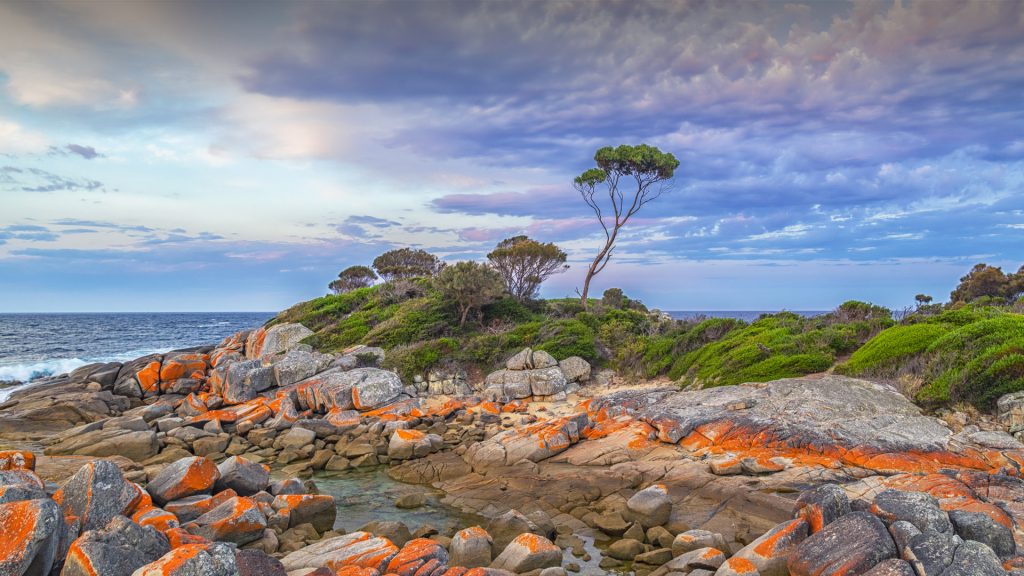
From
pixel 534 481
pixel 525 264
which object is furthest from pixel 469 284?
pixel 534 481

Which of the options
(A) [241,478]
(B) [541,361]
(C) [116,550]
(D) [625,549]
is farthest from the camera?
(B) [541,361]

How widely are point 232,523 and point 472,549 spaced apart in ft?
15.1

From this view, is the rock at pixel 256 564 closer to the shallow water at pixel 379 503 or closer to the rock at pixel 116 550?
the rock at pixel 116 550

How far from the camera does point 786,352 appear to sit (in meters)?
18.7

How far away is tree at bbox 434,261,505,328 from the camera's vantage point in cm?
2938

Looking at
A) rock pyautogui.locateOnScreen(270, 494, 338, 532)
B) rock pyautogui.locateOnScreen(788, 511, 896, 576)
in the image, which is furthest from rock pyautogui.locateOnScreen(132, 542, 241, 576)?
rock pyautogui.locateOnScreen(788, 511, 896, 576)

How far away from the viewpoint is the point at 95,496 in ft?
30.5

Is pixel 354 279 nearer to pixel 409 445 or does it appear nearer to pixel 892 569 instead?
pixel 409 445

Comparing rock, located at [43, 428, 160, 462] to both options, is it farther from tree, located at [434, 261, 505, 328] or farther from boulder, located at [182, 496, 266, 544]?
tree, located at [434, 261, 505, 328]

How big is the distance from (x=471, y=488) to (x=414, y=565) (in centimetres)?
573

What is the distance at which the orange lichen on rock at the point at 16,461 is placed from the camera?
11.1m

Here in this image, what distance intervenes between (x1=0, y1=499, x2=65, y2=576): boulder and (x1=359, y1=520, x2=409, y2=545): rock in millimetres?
5211

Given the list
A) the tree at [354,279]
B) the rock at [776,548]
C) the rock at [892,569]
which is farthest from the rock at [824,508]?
the tree at [354,279]

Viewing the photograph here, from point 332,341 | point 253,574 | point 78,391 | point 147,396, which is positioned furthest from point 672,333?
point 78,391
